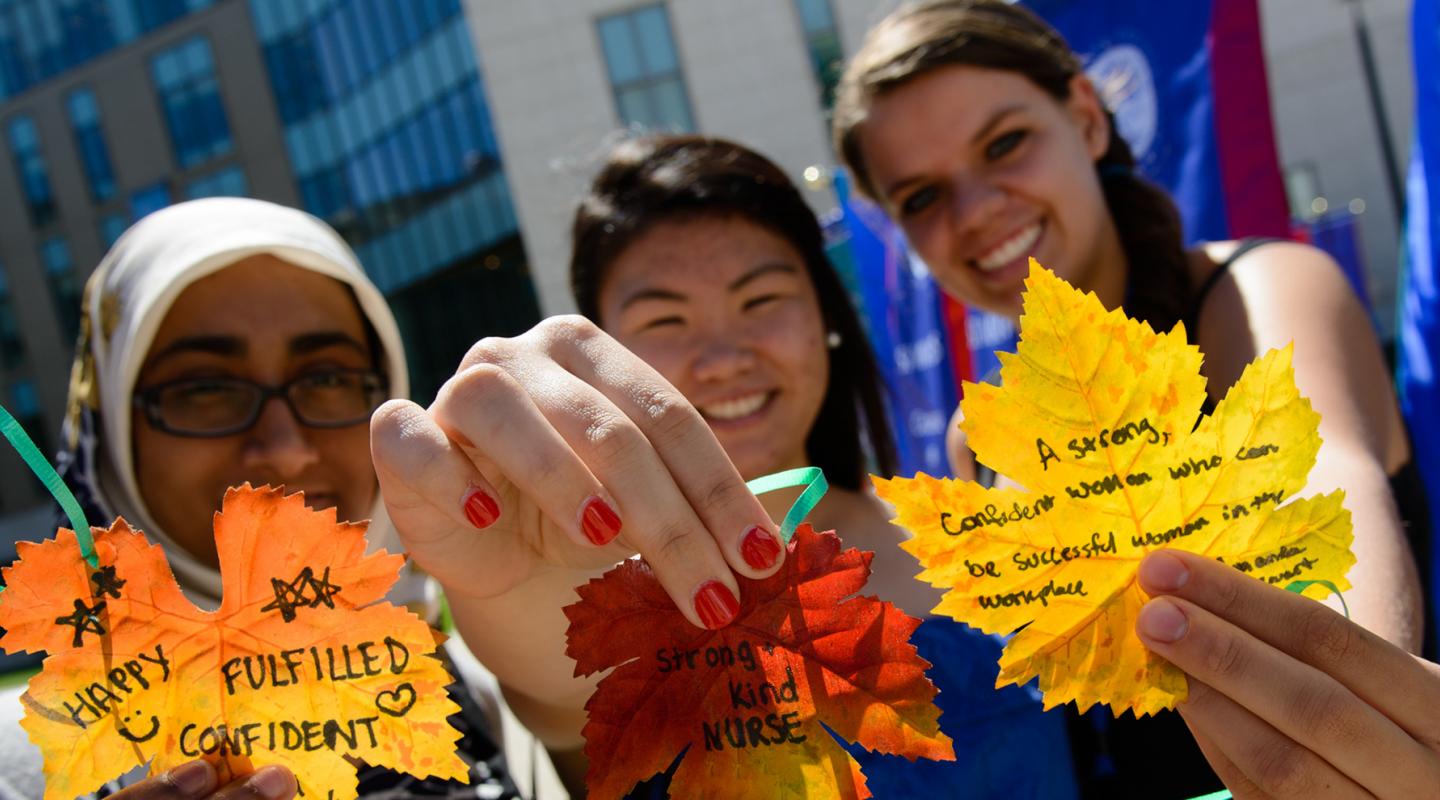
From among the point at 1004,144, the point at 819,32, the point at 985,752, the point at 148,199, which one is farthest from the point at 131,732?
the point at 148,199

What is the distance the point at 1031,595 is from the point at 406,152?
23.3m

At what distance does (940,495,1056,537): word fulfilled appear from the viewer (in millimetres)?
895

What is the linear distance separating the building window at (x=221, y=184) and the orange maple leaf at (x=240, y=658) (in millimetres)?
27414

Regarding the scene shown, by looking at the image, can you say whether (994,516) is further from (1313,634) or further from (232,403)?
(232,403)

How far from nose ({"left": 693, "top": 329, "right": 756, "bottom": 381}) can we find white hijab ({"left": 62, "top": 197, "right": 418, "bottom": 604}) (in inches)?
25.6

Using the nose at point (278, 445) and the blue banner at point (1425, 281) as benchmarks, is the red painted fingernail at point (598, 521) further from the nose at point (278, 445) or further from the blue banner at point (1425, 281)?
the blue banner at point (1425, 281)

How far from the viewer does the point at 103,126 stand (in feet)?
87.0

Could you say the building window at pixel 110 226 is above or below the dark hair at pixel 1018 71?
above

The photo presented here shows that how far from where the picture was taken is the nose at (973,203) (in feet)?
6.99

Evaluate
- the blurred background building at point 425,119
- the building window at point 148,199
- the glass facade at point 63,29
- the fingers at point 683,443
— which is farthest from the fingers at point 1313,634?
the glass facade at point 63,29

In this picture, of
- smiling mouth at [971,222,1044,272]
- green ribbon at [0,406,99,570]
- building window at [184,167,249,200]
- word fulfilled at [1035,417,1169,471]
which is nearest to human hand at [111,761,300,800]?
green ribbon at [0,406,99,570]

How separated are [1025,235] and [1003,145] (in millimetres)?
205

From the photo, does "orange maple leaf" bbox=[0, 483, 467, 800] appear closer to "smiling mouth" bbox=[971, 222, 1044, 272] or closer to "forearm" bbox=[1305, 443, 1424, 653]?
"forearm" bbox=[1305, 443, 1424, 653]

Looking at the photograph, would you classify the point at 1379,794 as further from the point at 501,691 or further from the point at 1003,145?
the point at 1003,145
